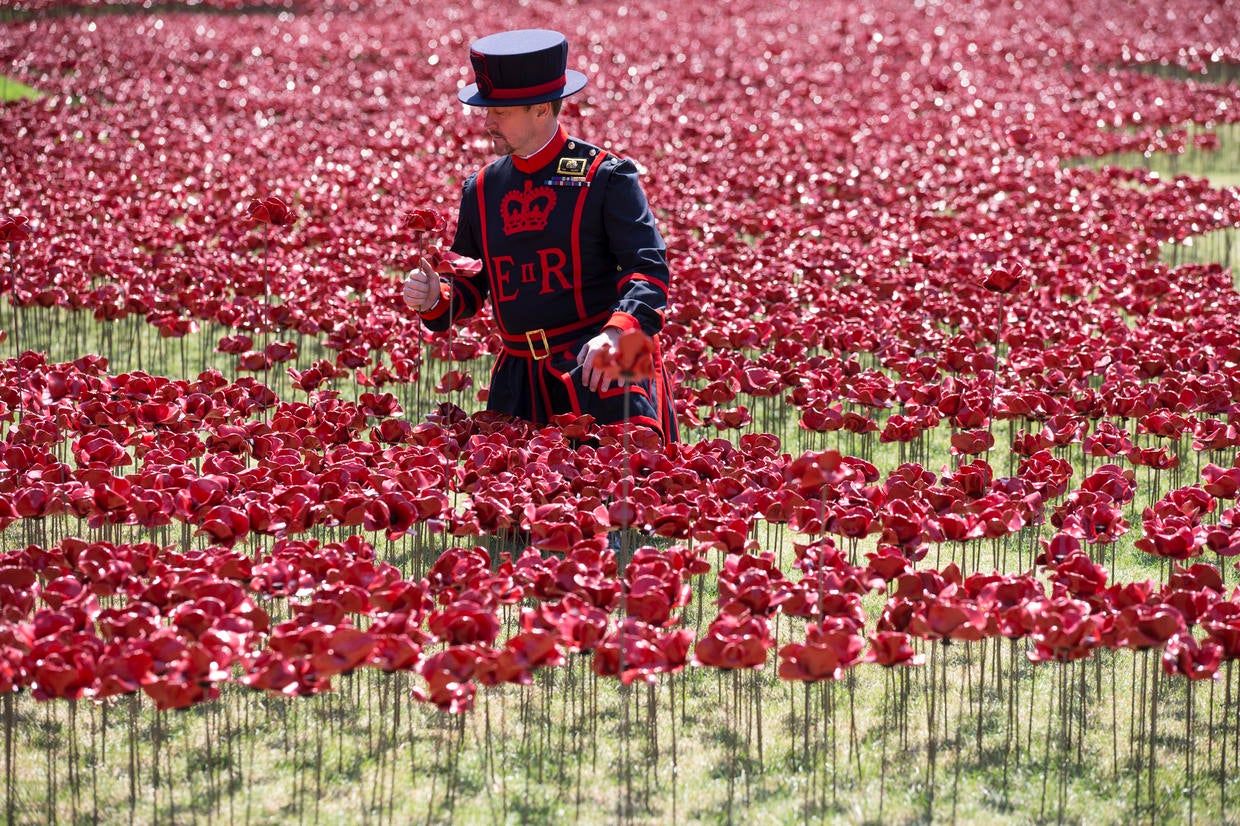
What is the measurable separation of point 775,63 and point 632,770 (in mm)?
20275

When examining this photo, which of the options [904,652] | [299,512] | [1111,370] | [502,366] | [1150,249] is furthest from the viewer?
[1150,249]

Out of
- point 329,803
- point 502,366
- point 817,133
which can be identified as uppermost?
point 817,133

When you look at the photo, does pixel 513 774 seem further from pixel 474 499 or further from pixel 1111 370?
pixel 1111 370

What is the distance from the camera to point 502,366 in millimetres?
6836

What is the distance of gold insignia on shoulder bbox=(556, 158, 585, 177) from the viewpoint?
20.8 feet

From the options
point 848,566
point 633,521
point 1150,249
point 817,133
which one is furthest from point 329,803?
point 817,133

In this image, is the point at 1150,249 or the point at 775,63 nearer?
the point at 1150,249

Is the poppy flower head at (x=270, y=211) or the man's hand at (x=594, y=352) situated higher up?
the poppy flower head at (x=270, y=211)

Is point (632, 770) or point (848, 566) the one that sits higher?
point (848, 566)

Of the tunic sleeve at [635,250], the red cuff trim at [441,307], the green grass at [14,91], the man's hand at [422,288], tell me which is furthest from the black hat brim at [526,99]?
the green grass at [14,91]

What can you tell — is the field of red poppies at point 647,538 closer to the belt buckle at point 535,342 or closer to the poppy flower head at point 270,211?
the poppy flower head at point 270,211

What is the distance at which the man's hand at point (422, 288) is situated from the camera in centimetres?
617

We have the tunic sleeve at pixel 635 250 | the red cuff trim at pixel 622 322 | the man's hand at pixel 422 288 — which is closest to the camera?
the red cuff trim at pixel 622 322

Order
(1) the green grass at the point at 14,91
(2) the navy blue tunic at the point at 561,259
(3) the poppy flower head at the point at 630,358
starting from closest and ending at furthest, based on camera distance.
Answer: (3) the poppy flower head at the point at 630,358
(2) the navy blue tunic at the point at 561,259
(1) the green grass at the point at 14,91
